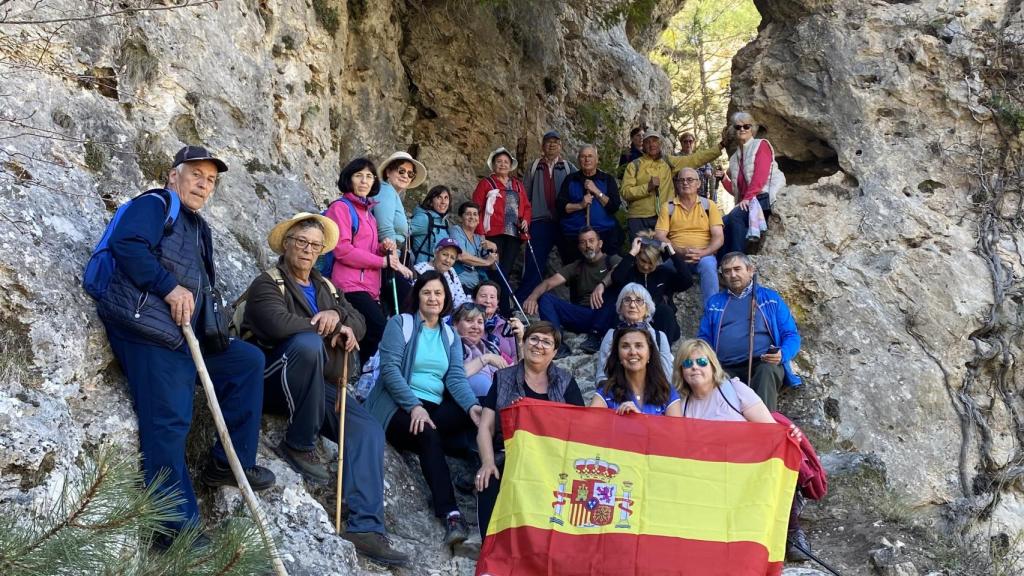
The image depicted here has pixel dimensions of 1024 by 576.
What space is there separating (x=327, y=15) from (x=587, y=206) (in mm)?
3783

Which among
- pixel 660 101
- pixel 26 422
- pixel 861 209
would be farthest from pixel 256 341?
pixel 660 101

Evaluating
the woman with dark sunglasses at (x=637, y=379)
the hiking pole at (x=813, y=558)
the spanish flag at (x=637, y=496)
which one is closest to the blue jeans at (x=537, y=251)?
the woman with dark sunglasses at (x=637, y=379)

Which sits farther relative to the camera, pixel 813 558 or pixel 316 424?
pixel 813 558

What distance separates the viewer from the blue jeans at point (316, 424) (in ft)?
20.6

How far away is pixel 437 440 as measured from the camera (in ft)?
23.3

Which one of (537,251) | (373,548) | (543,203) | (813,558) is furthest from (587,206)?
(373,548)

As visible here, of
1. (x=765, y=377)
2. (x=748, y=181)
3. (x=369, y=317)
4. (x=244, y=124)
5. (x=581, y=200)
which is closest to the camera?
(x=369, y=317)

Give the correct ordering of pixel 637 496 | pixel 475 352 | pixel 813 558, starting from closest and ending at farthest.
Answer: pixel 637 496 < pixel 813 558 < pixel 475 352

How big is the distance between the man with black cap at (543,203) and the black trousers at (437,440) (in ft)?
13.8

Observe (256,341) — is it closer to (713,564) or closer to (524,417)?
(524,417)

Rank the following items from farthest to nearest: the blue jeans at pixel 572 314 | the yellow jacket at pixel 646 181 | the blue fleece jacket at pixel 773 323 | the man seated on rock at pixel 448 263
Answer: the yellow jacket at pixel 646 181 → the blue jeans at pixel 572 314 → the man seated on rock at pixel 448 263 → the blue fleece jacket at pixel 773 323

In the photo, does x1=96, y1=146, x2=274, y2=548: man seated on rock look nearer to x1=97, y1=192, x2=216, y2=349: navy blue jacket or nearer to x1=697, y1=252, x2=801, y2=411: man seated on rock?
x1=97, y1=192, x2=216, y2=349: navy blue jacket

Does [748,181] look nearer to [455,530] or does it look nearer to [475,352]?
[475,352]

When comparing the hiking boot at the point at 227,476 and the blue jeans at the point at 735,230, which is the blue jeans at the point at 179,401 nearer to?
the hiking boot at the point at 227,476
